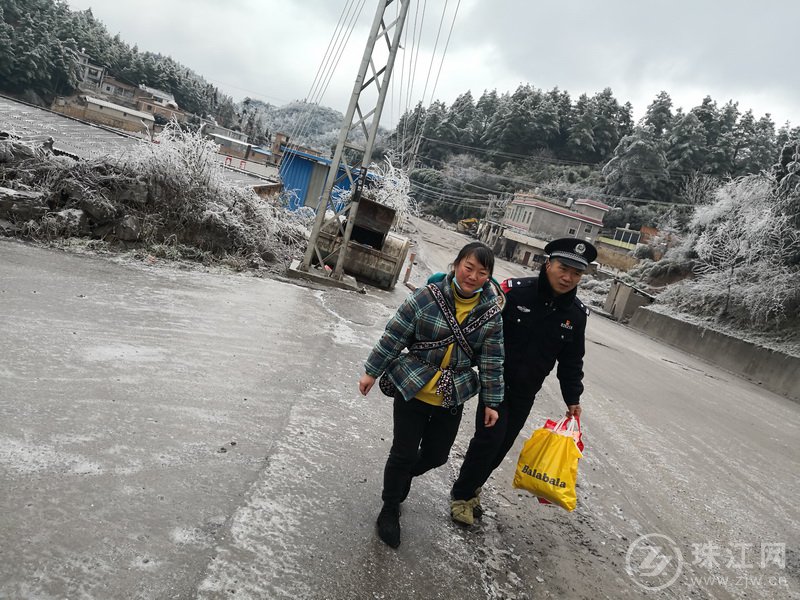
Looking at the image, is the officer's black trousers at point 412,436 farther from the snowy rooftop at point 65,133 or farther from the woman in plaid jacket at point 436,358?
the snowy rooftop at point 65,133

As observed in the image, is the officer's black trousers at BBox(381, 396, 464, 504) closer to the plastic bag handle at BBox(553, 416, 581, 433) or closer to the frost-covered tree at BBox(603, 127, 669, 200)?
the plastic bag handle at BBox(553, 416, 581, 433)

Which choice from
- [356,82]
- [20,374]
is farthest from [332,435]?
[356,82]

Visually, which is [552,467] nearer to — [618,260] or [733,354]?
[733,354]

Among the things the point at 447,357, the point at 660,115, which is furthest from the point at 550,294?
the point at 660,115

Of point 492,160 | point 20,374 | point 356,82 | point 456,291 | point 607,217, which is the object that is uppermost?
point 492,160

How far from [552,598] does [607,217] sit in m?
64.8

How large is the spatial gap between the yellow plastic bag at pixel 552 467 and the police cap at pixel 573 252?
3.53 feet

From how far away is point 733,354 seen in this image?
19.0m

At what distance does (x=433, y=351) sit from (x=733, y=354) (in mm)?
20050

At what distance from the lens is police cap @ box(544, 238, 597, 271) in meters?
3.17

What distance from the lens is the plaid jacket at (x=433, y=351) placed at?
2.89 m

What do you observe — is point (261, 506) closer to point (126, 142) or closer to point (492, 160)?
point (126, 142)

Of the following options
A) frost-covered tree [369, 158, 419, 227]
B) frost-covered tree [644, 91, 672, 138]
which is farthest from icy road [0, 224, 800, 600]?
frost-covered tree [644, 91, 672, 138]

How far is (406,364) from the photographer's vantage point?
291 centimetres
